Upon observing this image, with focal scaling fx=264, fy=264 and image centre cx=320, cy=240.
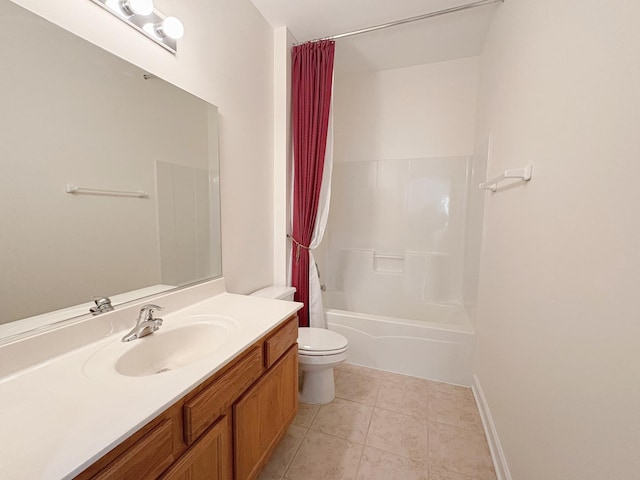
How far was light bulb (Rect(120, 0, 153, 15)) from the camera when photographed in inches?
38.6

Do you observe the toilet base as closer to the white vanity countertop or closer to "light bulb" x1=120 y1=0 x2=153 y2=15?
the white vanity countertop

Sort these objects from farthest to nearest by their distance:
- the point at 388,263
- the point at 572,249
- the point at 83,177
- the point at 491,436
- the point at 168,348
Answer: the point at 388,263 → the point at 491,436 → the point at 168,348 → the point at 83,177 → the point at 572,249

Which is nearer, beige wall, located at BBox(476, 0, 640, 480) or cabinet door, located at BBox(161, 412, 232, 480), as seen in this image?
beige wall, located at BBox(476, 0, 640, 480)

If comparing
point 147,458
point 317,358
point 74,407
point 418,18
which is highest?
point 418,18

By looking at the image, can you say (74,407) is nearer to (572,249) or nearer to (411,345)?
(572,249)

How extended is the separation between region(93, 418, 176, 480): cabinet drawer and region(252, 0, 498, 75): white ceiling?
224 cm

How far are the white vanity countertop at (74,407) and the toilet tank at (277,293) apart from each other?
0.88 metres

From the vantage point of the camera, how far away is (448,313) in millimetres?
2494

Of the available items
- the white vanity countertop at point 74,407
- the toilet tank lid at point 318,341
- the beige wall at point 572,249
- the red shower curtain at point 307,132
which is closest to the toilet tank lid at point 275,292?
the red shower curtain at point 307,132

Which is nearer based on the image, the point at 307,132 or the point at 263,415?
the point at 263,415

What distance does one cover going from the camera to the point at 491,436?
1.41 metres

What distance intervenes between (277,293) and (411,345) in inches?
43.6

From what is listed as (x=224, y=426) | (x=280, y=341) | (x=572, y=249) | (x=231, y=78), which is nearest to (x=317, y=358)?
(x=280, y=341)

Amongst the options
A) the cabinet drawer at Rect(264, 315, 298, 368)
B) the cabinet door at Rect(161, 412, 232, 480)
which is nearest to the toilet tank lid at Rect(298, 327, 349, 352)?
the cabinet drawer at Rect(264, 315, 298, 368)
